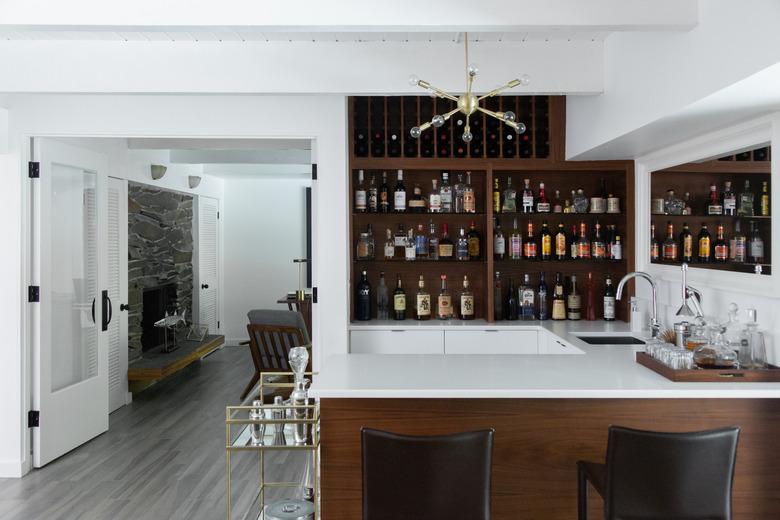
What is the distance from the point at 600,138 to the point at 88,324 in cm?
375

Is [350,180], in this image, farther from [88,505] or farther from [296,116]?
[88,505]

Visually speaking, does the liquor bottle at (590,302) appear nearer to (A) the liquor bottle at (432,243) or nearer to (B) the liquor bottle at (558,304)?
(B) the liquor bottle at (558,304)

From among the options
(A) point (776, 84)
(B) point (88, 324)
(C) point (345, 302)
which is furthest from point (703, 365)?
(B) point (88, 324)

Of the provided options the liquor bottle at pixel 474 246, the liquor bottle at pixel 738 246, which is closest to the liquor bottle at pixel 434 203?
the liquor bottle at pixel 474 246

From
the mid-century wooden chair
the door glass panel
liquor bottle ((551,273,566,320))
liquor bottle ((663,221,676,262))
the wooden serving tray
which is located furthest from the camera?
the mid-century wooden chair

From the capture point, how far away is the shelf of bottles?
2955 mm

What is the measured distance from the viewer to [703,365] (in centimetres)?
284

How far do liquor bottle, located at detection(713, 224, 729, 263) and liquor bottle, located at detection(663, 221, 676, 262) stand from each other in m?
0.55

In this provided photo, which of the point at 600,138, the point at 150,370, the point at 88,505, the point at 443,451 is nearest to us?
the point at 443,451

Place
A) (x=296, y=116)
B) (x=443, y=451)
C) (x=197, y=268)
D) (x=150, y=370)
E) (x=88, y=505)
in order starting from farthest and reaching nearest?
1. (x=197, y=268)
2. (x=150, y=370)
3. (x=296, y=116)
4. (x=88, y=505)
5. (x=443, y=451)

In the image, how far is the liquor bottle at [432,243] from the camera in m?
4.91

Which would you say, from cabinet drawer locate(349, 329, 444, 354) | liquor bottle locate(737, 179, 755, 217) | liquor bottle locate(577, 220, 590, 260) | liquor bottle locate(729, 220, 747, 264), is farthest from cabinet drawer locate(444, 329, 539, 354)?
liquor bottle locate(737, 179, 755, 217)

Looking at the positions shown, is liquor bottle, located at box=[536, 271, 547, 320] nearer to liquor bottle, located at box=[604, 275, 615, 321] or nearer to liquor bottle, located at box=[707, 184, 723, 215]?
liquor bottle, located at box=[604, 275, 615, 321]

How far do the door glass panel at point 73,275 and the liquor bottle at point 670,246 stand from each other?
155 inches
